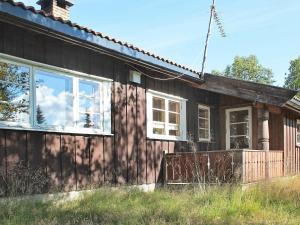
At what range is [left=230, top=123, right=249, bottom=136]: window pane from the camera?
1440 cm

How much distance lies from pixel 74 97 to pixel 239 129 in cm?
736

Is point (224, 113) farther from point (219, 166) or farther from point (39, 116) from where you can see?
point (39, 116)

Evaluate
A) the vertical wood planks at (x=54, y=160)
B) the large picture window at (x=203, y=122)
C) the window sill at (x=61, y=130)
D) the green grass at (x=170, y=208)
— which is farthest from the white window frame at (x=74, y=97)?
the large picture window at (x=203, y=122)

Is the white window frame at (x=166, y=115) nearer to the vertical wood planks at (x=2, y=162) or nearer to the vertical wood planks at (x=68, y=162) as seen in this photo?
the vertical wood planks at (x=68, y=162)

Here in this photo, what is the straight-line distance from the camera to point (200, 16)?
15945mm

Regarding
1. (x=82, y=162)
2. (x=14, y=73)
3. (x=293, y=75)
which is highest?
(x=293, y=75)

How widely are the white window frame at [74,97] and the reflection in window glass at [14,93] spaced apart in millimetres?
79

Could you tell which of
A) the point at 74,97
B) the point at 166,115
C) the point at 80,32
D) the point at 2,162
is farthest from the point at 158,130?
the point at 2,162

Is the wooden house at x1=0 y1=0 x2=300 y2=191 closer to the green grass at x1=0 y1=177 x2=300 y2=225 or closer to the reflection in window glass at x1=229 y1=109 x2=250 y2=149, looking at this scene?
the reflection in window glass at x1=229 y1=109 x2=250 y2=149

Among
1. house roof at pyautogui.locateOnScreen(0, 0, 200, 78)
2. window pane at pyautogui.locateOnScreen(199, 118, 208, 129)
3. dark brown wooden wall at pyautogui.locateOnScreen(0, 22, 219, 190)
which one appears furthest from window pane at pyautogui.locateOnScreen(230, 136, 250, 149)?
house roof at pyautogui.locateOnScreen(0, 0, 200, 78)

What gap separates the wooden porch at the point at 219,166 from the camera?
10242 mm

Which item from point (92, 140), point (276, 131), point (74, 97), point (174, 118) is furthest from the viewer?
point (276, 131)

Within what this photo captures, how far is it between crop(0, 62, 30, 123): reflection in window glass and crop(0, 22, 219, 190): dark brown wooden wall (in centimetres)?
26

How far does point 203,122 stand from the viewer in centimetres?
1408
